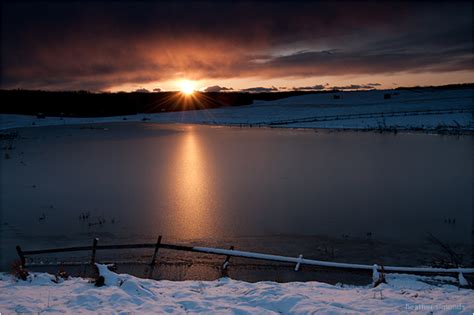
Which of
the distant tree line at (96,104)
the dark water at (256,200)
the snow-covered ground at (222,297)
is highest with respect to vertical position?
the distant tree line at (96,104)

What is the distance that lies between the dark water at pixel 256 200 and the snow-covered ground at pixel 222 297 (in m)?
2.05

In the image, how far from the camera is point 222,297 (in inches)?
247

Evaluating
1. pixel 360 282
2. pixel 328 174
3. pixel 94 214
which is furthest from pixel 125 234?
pixel 328 174

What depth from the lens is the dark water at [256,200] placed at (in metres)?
9.71

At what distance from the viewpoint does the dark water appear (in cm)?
971

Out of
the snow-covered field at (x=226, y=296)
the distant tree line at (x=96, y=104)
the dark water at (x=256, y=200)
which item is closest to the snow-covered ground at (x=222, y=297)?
the snow-covered field at (x=226, y=296)

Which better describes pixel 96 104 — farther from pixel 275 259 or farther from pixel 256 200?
pixel 275 259

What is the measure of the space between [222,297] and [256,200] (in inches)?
290

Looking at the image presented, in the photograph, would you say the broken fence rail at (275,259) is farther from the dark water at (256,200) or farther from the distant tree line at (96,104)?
the distant tree line at (96,104)

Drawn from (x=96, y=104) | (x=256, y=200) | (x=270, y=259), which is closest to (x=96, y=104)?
(x=96, y=104)

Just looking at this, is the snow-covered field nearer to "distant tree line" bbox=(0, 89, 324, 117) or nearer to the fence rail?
the fence rail

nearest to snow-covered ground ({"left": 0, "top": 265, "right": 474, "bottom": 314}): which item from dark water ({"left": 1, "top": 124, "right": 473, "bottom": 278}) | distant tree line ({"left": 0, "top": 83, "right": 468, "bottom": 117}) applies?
dark water ({"left": 1, "top": 124, "right": 473, "bottom": 278})

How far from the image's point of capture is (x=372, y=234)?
33.2ft

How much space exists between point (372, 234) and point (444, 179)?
8.08 meters
